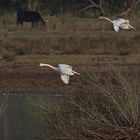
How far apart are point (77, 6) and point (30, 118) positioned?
110ft

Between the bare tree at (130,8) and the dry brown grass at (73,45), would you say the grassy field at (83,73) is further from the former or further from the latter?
the bare tree at (130,8)

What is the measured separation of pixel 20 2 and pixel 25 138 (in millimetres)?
35534

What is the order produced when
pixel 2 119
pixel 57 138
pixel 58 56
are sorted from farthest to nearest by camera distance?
pixel 58 56
pixel 2 119
pixel 57 138

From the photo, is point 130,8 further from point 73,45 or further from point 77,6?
point 73,45

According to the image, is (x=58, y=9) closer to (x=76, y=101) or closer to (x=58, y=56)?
(x=58, y=56)

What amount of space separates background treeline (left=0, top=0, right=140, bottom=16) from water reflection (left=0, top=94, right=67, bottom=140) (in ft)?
87.4

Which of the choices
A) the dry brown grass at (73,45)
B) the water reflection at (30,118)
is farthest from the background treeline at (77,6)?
the water reflection at (30,118)

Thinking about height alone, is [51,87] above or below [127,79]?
below

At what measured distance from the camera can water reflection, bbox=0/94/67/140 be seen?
14.0 m

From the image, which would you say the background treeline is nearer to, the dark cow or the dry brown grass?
the dark cow

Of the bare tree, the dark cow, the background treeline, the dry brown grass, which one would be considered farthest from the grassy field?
the background treeline

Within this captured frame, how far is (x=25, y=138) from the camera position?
15.9 m

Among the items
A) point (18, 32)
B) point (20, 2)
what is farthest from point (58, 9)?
point (18, 32)

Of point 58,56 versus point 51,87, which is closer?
point 51,87
